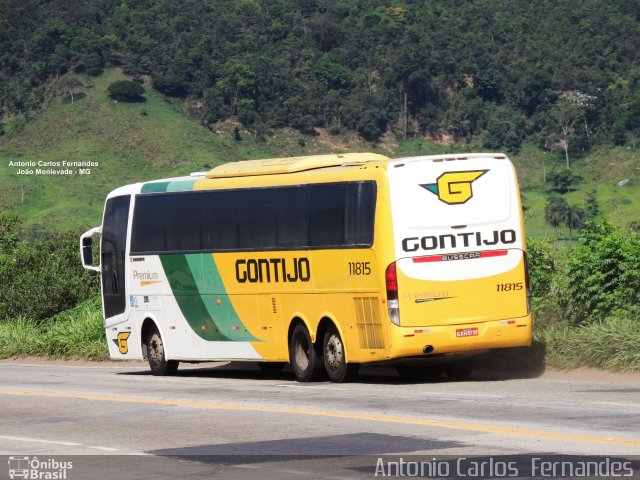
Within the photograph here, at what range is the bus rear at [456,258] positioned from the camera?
20234 mm

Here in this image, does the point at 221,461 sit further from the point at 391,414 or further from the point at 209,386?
the point at 209,386

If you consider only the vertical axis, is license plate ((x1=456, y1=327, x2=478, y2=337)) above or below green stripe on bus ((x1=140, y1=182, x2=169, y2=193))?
below

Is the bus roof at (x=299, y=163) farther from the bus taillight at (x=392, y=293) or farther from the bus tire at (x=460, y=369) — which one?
the bus tire at (x=460, y=369)

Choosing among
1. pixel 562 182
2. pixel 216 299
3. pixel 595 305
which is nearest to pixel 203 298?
pixel 216 299

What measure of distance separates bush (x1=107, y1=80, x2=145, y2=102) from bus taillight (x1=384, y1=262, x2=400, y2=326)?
176396 mm

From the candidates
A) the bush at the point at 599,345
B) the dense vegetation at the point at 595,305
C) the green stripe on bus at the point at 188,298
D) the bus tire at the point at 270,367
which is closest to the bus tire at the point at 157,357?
the green stripe on bus at the point at 188,298

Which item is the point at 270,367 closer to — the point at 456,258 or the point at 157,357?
the point at 157,357

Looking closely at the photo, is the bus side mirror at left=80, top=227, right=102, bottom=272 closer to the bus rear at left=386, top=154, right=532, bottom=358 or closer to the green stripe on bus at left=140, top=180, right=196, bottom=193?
the green stripe on bus at left=140, top=180, right=196, bottom=193

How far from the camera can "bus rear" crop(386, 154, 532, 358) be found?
20.2 m

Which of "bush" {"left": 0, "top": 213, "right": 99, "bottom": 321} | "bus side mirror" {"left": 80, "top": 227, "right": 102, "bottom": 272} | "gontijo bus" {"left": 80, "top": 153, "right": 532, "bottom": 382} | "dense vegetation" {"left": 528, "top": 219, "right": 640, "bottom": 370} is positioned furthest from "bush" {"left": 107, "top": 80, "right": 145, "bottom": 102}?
"dense vegetation" {"left": 528, "top": 219, "right": 640, "bottom": 370}

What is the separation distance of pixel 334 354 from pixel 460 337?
224 centimetres

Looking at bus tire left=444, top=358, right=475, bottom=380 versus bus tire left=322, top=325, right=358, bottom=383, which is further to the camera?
bus tire left=444, top=358, right=475, bottom=380

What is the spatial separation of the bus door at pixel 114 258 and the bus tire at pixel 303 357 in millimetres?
5746

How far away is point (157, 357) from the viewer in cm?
2664
